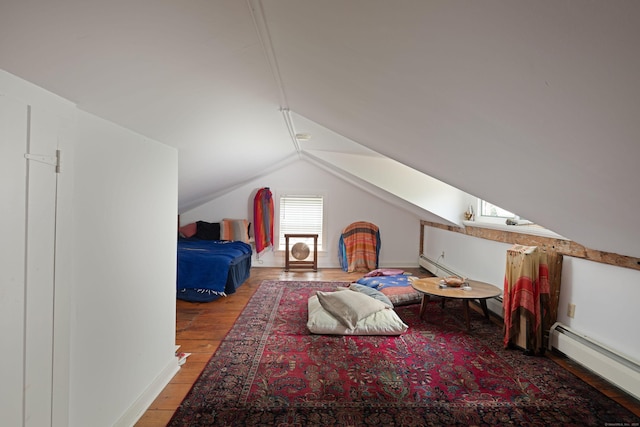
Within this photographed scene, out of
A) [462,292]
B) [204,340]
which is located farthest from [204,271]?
[462,292]

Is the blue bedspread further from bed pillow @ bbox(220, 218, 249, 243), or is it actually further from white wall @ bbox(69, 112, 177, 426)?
white wall @ bbox(69, 112, 177, 426)

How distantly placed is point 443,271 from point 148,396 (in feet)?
15.5

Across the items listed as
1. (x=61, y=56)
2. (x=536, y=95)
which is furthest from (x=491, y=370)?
(x=61, y=56)

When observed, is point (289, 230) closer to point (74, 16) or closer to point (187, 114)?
point (187, 114)

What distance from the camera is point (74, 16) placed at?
95 centimetres

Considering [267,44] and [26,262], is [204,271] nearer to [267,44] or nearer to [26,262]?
[26,262]

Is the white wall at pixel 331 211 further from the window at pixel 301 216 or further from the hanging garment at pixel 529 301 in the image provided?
the hanging garment at pixel 529 301

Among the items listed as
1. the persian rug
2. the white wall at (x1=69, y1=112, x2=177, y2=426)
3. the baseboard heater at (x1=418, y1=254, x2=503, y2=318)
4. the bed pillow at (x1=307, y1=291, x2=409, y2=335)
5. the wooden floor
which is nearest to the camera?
the white wall at (x1=69, y1=112, x2=177, y2=426)

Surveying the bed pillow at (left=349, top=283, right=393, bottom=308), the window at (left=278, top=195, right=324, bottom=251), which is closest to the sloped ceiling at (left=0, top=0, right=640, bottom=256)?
A: the bed pillow at (left=349, top=283, right=393, bottom=308)

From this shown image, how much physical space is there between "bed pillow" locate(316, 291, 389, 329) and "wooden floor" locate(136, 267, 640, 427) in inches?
44.0

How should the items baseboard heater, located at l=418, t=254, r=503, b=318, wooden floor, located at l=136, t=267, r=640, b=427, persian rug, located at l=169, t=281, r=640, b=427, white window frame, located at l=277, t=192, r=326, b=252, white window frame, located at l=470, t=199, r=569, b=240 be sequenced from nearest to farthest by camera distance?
persian rug, located at l=169, t=281, r=640, b=427
wooden floor, located at l=136, t=267, r=640, b=427
white window frame, located at l=470, t=199, r=569, b=240
baseboard heater, located at l=418, t=254, r=503, b=318
white window frame, located at l=277, t=192, r=326, b=252

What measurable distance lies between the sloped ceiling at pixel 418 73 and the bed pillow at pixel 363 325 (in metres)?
1.79

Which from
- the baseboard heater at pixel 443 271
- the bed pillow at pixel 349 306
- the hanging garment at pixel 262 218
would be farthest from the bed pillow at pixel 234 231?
the baseboard heater at pixel 443 271

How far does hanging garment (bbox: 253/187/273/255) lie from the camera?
6621mm
